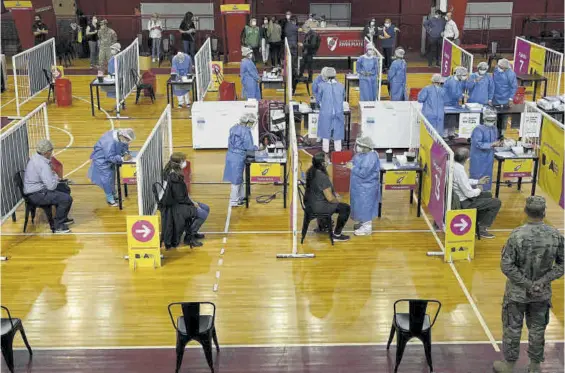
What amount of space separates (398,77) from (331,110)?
3.84m

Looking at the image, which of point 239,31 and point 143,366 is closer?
point 143,366

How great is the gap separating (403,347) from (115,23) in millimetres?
21388

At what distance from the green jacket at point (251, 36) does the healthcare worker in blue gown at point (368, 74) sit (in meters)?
6.00

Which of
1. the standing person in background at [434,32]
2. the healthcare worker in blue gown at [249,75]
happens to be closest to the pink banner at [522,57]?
the standing person in background at [434,32]

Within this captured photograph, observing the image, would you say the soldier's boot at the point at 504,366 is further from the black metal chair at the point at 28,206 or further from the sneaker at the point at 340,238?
the black metal chair at the point at 28,206

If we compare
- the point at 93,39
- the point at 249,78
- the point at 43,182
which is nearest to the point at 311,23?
the point at 249,78

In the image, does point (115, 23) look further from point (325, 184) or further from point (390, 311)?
point (390, 311)

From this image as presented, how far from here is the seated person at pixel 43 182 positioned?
36.0 ft

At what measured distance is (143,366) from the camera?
7992 mm

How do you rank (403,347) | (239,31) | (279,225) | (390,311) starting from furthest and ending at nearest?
(239,31) → (279,225) → (390,311) → (403,347)

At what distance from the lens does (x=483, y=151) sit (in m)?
12.0

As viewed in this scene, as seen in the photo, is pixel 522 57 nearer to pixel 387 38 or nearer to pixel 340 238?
pixel 387 38

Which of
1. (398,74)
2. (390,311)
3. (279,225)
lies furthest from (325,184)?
(398,74)

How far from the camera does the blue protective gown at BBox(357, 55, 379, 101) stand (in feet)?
57.4
